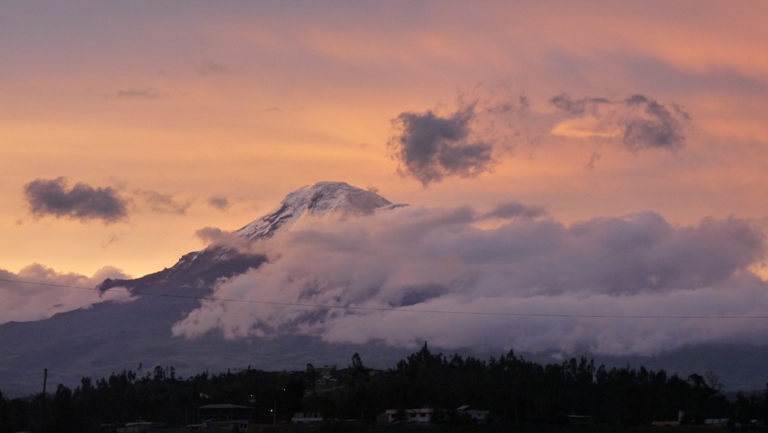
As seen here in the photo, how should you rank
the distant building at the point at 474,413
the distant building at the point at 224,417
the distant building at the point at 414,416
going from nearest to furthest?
the distant building at the point at 414,416 → the distant building at the point at 474,413 → the distant building at the point at 224,417

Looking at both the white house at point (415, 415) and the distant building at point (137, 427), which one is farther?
the distant building at point (137, 427)

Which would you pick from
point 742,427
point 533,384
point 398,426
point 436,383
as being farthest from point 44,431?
point 742,427

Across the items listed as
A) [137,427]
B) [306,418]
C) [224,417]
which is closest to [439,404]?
[306,418]

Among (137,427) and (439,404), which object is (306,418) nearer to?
(439,404)

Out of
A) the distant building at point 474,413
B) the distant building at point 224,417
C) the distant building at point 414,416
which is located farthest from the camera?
the distant building at point 224,417

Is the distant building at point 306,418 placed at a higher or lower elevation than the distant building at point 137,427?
higher

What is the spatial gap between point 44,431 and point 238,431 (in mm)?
27469

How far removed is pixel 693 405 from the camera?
185 meters

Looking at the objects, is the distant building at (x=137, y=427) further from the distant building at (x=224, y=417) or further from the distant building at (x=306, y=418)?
the distant building at (x=306, y=418)

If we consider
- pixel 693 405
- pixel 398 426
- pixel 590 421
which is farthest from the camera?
pixel 693 405

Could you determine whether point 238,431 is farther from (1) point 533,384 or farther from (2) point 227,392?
(1) point 533,384

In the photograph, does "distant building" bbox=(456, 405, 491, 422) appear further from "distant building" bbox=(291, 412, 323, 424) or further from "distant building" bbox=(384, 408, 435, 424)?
"distant building" bbox=(291, 412, 323, 424)

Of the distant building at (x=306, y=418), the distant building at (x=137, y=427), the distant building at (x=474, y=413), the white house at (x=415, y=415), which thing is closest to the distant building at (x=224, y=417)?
the distant building at (x=137, y=427)

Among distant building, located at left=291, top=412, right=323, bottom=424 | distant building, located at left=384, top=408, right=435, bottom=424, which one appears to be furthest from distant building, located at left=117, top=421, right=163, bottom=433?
distant building, located at left=384, top=408, right=435, bottom=424
